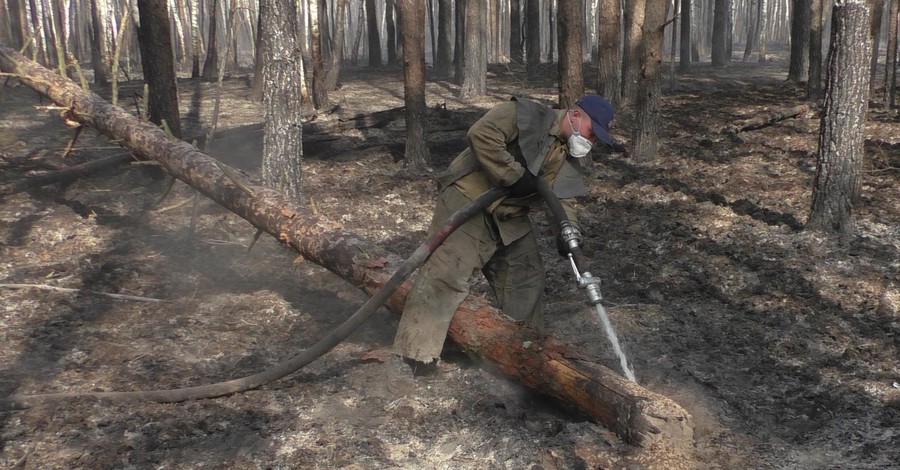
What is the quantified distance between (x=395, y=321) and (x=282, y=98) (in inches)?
103

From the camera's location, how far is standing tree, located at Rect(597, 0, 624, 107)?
11.2 meters

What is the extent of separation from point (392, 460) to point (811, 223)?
522 cm

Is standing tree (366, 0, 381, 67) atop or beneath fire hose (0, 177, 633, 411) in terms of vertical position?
atop

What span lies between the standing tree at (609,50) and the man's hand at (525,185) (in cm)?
765

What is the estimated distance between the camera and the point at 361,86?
18.2m

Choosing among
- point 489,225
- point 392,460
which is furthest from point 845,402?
point 392,460

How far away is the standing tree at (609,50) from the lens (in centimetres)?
1118

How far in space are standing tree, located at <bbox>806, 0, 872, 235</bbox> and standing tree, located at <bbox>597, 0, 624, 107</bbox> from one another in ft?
16.0

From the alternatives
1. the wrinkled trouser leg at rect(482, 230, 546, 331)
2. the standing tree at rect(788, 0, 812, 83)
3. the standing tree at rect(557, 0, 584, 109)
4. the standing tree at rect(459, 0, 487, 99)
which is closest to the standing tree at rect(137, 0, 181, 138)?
the standing tree at rect(557, 0, 584, 109)

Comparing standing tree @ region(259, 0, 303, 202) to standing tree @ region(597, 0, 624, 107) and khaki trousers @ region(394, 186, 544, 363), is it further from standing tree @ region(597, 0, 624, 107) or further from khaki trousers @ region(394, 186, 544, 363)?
standing tree @ region(597, 0, 624, 107)

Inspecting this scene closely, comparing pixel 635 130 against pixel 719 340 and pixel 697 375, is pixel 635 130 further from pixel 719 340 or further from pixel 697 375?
pixel 697 375

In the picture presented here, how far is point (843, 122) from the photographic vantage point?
644cm

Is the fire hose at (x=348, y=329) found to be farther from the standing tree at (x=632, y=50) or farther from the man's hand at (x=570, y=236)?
the standing tree at (x=632, y=50)

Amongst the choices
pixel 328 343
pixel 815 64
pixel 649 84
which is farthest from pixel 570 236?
pixel 815 64
